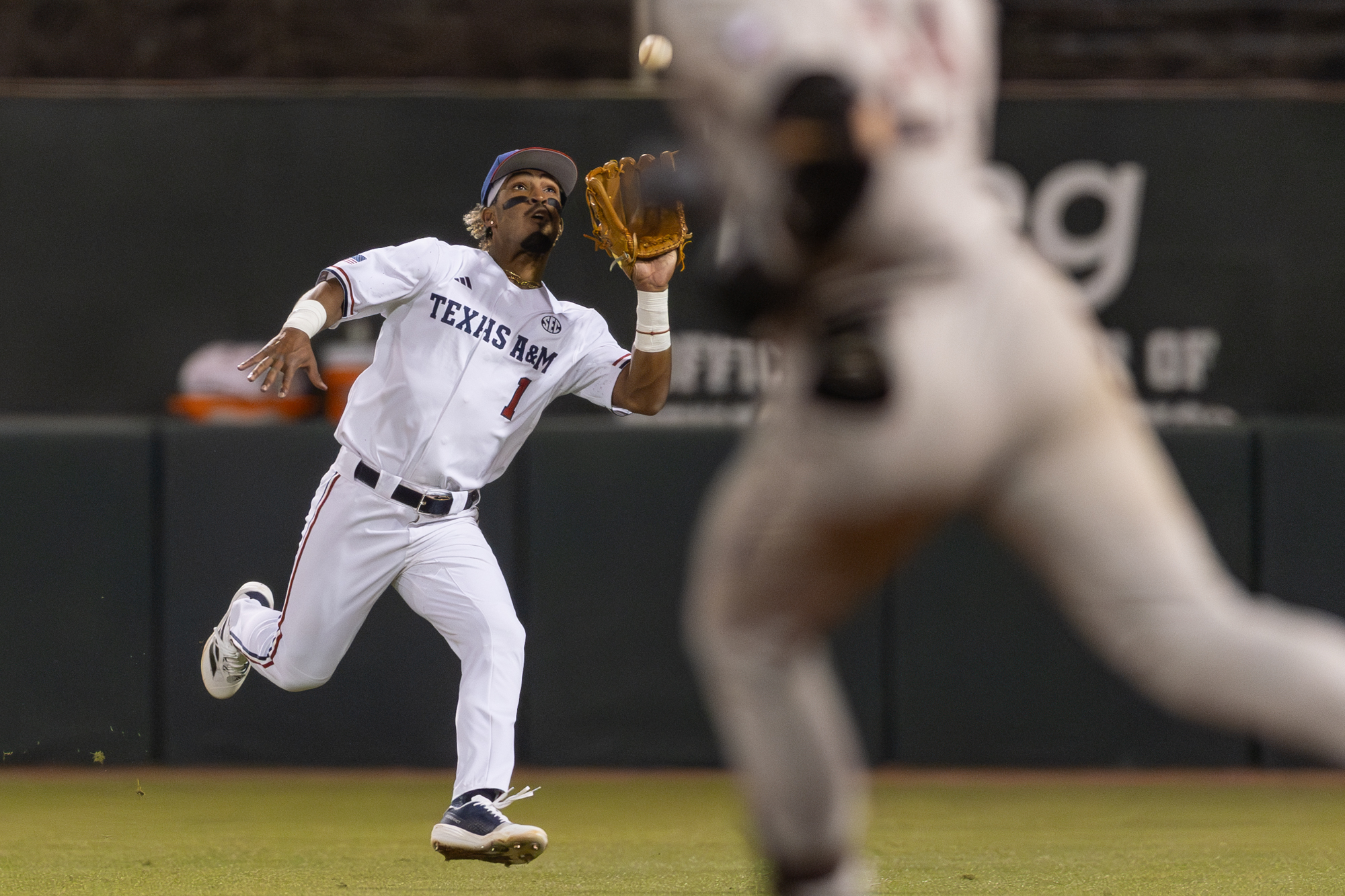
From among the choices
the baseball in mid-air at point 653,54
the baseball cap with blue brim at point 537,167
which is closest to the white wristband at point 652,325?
the baseball cap with blue brim at point 537,167

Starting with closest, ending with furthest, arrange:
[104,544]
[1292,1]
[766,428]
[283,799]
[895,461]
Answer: [895,461]
[766,428]
[283,799]
[104,544]
[1292,1]

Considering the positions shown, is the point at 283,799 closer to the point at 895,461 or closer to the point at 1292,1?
the point at 895,461

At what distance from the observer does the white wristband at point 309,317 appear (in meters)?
3.82

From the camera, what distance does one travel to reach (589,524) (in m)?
6.42

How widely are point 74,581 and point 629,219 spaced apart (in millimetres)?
3405

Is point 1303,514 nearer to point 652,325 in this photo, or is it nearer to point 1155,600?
point 652,325

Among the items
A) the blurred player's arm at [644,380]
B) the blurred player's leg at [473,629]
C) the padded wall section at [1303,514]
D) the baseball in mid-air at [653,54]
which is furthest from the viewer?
the padded wall section at [1303,514]

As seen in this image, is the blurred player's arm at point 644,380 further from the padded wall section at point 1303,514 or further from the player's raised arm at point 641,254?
the padded wall section at point 1303,514

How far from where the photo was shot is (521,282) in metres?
4.53

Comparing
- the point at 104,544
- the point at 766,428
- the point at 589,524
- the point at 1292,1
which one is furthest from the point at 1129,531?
the point at 1292,1

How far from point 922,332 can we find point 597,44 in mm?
5904

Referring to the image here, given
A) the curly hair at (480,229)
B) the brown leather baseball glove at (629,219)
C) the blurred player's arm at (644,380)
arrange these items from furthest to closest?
the curly hair at (480,229), the blurred player's arm at (644,380), the brown leather baseball glove at (629,219)

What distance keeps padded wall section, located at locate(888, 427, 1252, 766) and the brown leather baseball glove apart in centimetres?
261

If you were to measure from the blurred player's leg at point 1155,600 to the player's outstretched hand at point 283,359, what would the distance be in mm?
2053
